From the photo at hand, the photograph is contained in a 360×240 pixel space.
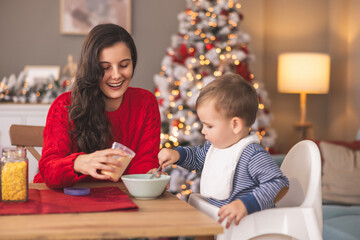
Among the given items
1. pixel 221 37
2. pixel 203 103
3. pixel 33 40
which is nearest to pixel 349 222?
pixel 203 103

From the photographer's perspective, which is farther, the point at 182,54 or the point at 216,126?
the point at 182,54

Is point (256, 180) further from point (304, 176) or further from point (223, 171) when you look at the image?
point (304, 176)

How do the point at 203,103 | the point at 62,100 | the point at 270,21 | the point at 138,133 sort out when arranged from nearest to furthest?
the point at 203,103, the point at 62,100, the point at 138,133, the point at 270,21

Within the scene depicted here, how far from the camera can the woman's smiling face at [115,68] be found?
1.67 meters

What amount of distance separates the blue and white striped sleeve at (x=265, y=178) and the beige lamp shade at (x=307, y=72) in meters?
3.21

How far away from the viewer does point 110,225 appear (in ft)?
3.18

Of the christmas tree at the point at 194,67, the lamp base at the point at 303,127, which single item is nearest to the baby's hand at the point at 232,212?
the christmas tree at the point at 194,67

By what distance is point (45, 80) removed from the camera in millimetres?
4406

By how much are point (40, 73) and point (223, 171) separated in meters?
3.48

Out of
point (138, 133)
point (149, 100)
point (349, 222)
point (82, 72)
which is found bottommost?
point (349, 222)

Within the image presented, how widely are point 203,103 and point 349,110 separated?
3715 millimetres

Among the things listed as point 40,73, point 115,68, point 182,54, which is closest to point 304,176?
point 115,68

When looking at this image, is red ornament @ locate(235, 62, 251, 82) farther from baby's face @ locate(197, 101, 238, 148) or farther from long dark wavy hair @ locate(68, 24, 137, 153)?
baby's face @ locate(197, 101, 238, 148)

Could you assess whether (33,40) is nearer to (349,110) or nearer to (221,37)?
(221,37)
